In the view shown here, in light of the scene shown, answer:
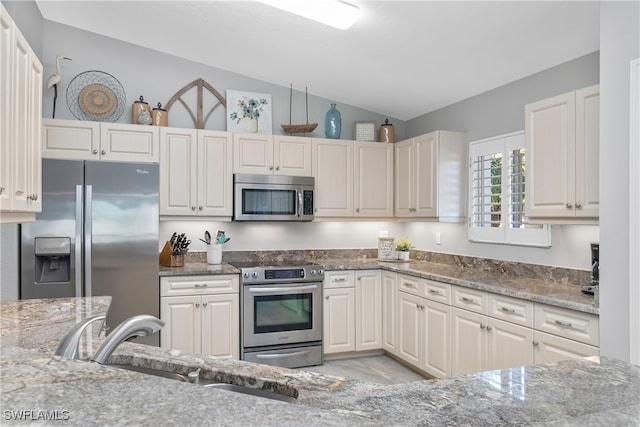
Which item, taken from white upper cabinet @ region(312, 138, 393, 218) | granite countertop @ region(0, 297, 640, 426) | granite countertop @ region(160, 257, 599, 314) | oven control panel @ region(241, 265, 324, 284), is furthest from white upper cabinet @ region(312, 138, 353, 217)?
granite countertop @ region(0, 297, 640, 426)

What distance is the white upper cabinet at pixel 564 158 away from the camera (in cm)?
246

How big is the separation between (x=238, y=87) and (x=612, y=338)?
3869mm

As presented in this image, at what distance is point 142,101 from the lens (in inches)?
160

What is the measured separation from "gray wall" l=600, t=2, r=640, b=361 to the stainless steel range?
7.87 feet

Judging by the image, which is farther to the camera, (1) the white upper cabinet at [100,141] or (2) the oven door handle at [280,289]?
(2) the oven door handle at [280,289]

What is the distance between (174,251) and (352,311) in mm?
1807

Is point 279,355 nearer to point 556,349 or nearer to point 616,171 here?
point 556,349

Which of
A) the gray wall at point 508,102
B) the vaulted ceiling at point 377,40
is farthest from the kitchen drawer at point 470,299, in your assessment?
the vaulted ceiling at point 377,40

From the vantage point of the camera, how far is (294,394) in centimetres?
96

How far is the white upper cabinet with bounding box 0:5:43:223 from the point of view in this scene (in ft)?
5.58

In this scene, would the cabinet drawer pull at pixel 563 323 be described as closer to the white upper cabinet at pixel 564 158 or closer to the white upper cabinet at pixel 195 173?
the white upper cabinet at pixel 564 158

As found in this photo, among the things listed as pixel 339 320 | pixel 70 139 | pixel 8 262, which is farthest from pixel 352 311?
pixel 70 139

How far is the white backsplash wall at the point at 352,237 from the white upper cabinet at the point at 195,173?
0.33 metres

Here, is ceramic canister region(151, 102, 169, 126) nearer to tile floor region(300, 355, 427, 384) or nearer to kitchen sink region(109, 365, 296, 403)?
tile floor region(300, 355, 427, 384)
